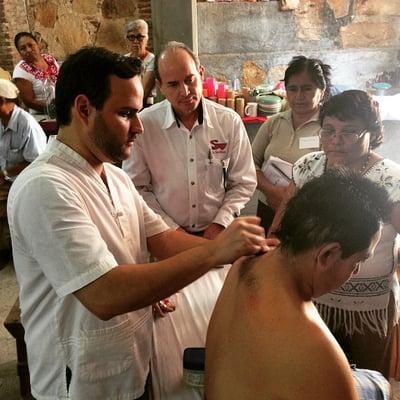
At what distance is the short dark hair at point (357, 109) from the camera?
1774 millimetres

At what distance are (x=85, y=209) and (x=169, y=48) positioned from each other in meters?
1.25

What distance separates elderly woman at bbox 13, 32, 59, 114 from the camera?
4844 mm

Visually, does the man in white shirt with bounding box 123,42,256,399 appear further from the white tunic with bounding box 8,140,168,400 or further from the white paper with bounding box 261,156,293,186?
the white tunic with bounding box 8,140,168,400

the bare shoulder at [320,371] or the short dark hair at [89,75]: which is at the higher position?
the short dark hair at [89,75]

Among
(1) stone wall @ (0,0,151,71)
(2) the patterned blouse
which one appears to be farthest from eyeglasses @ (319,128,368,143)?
(1) stone wall @ (0,0,151,71)

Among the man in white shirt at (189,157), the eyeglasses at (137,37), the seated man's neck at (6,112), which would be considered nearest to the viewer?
the man in white shirt at (189,157)

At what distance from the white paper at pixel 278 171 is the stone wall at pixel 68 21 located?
4.75 metres

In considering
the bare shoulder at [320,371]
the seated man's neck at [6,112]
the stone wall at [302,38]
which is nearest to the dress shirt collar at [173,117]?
the bare shoulder at [320,371]

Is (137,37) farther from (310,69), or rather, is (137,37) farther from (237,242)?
(237,242)

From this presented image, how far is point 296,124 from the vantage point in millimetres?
2611

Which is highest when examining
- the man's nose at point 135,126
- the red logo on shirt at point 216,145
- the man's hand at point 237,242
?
the man's nose at point 135,126

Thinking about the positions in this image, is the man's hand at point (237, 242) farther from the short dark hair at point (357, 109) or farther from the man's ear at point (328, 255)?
the short dark hair at point (357, 109)

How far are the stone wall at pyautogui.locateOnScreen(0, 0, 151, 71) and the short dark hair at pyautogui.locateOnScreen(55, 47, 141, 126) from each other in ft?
18.7

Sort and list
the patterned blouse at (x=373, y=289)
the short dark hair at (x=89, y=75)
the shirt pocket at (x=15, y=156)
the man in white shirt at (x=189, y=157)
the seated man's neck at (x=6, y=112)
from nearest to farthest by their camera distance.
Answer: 1. the short dark hair at (x=89, y=75)
2. the patterned blouse at (x=373, y=289)
3. the man in white shirt at (x=189, y=157)
4. the seated man's neck at (x=6, y=112)
5. the shirt pocket at (x=15, y=156)
